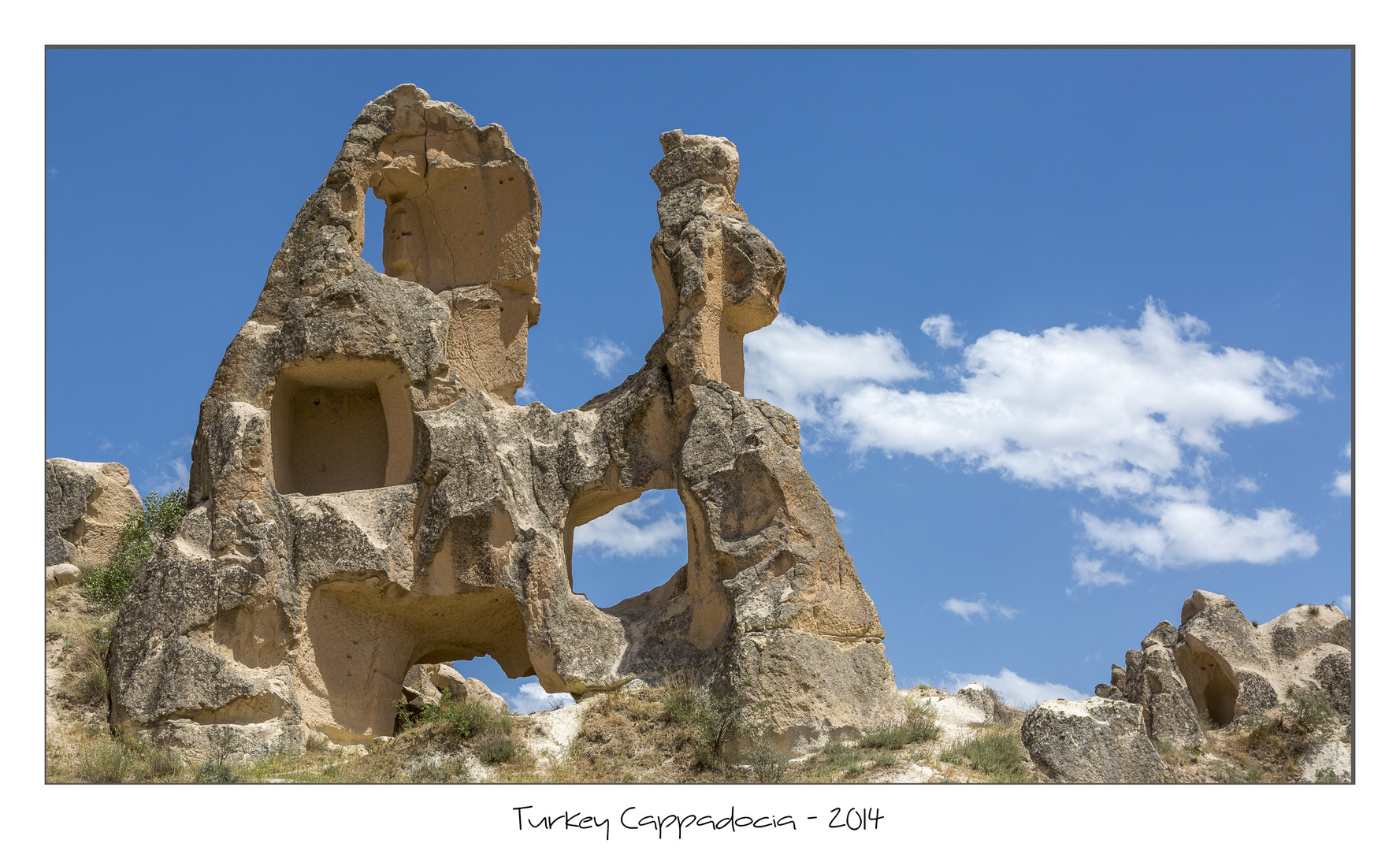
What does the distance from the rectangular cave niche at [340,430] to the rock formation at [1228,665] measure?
9.46 metres

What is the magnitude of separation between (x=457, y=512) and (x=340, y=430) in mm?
2721

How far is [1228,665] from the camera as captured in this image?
18.1 metres

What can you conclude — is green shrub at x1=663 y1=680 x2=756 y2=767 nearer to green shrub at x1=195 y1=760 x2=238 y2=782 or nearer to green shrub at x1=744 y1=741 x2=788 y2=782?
green shrub at x1=744 y1=741 x2=788 y2=782

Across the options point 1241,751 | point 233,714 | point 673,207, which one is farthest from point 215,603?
point 1241,751

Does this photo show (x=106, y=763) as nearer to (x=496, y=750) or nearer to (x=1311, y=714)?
(x=496, y=750)

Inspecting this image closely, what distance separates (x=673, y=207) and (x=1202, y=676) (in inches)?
363

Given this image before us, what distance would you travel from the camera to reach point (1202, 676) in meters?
18.9

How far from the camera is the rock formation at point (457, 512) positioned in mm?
15117

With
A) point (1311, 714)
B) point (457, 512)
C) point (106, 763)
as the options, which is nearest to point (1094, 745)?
point (1311, 714)

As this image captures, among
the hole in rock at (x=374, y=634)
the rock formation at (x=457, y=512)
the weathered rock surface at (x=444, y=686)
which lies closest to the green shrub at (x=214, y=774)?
the rock formation at (x=457, y=512)

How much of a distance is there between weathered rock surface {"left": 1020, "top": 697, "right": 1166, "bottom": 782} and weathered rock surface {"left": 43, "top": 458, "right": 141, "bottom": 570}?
47.2ft

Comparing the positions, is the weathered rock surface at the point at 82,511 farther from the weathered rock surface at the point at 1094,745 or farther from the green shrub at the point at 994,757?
the weathered rock surface at the point at 1094,745

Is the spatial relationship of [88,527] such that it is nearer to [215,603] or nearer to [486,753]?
[215,603]

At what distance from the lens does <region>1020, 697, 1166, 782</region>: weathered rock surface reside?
13.0 m
